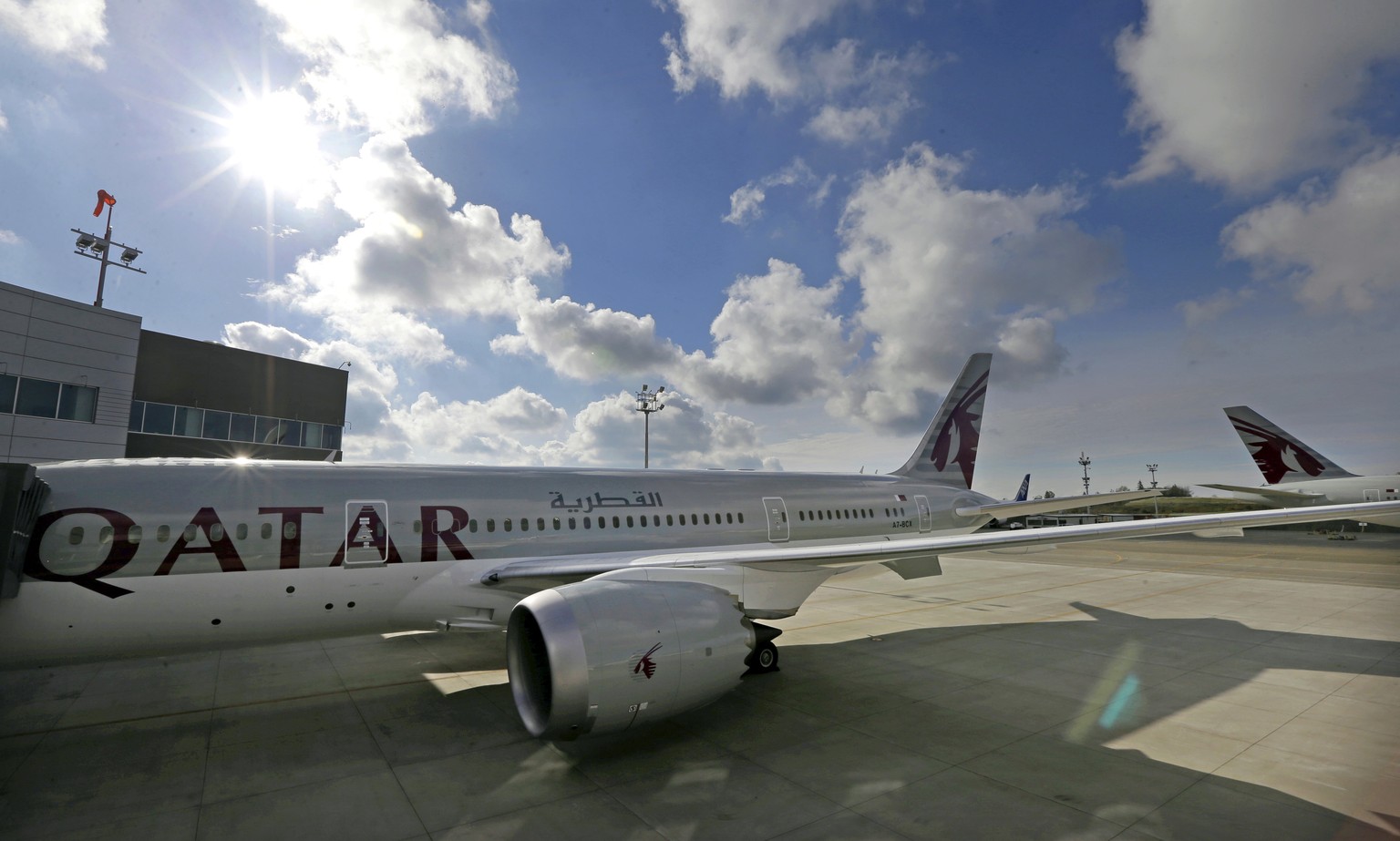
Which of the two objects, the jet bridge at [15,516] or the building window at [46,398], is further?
the building window at [46,398]

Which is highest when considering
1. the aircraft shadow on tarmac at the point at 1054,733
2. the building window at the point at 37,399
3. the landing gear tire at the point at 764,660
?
the building window at the point at 37,399

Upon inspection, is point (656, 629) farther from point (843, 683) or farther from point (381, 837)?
point (843, 683)

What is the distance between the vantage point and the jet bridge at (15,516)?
6590 mm

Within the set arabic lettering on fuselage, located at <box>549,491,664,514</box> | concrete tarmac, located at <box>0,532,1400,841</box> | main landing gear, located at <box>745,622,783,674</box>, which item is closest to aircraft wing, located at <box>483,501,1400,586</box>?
arabic lettering on fuselage, located at <box>549,491,664,514</box>

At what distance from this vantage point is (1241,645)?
12.2 meters

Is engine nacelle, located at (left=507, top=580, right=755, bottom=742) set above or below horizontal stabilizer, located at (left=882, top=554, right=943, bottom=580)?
below

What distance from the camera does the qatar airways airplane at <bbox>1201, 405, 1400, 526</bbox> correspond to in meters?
24.7

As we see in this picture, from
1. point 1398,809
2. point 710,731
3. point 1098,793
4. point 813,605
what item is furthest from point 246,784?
point 813,605

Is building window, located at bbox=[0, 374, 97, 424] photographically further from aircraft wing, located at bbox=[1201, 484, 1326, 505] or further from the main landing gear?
aircraft wing, located at bbox=[1201, 484, 1326, 505]

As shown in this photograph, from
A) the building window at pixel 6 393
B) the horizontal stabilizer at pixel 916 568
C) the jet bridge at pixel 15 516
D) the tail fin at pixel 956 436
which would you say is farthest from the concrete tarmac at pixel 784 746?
the building window at pixel 6 393

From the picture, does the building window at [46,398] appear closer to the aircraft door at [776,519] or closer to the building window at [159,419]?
the building window at [159,419]

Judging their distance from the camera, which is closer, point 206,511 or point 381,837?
point 381,837

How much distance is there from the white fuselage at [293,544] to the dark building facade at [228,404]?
73.0ft

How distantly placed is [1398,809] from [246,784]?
37.7ft
